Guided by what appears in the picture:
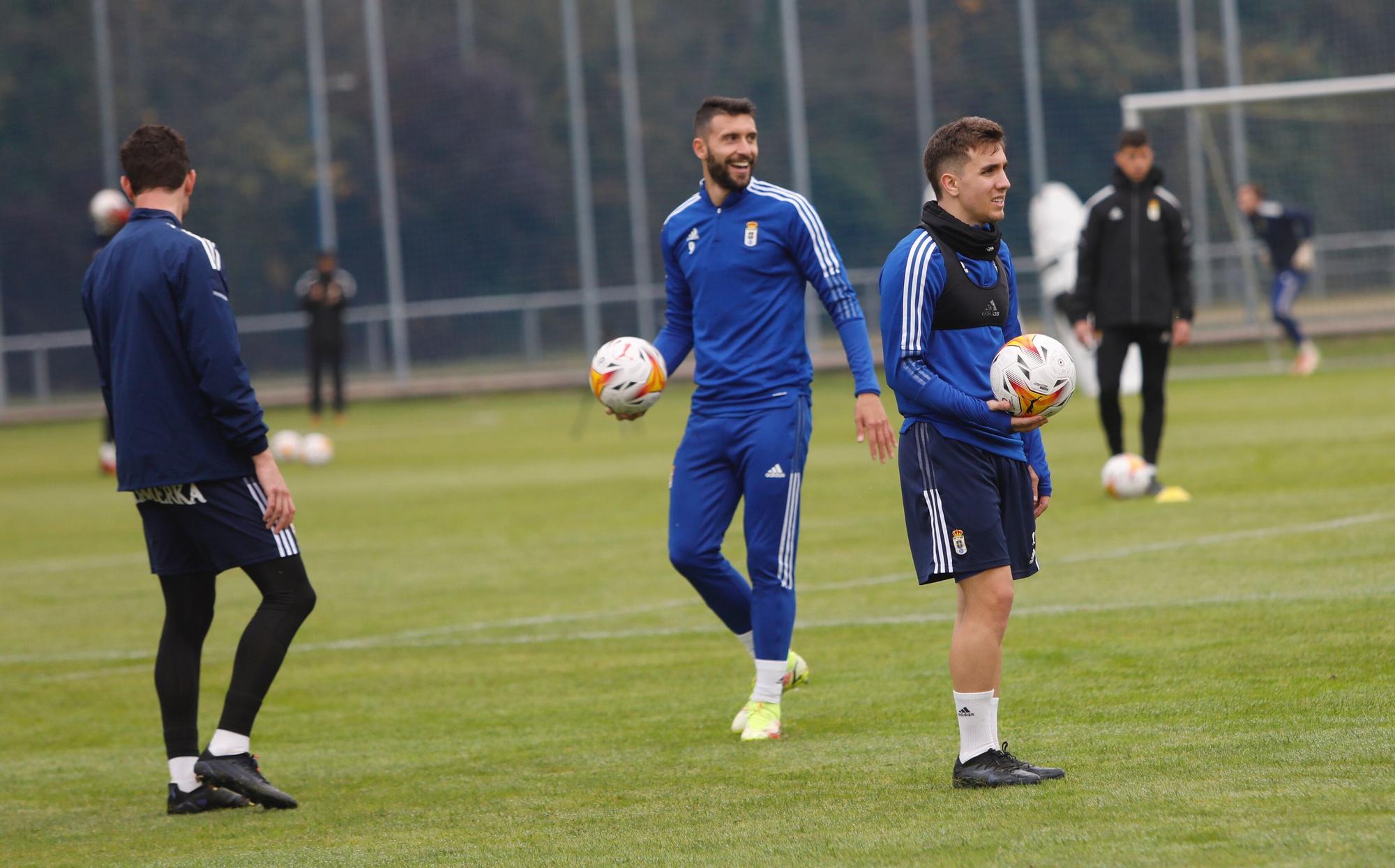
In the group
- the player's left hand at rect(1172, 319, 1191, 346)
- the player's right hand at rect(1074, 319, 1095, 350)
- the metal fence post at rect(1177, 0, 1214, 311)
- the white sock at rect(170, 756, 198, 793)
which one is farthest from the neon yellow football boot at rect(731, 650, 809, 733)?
the metal fence post at rect(1177, 0, 1214, 311)

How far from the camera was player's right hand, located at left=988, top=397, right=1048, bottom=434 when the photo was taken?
17.0ft

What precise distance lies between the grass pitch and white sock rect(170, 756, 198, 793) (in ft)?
0.42

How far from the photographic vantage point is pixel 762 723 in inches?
258

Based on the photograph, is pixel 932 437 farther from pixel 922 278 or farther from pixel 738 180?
pixel 738 180

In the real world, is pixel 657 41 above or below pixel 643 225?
above

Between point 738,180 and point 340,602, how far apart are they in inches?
189

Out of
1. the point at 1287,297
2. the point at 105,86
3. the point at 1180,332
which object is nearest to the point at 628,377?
the point at 1180,332

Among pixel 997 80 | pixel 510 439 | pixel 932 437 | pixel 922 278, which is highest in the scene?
pixel 997 80

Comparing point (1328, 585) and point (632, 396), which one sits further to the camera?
point (1328, 585)

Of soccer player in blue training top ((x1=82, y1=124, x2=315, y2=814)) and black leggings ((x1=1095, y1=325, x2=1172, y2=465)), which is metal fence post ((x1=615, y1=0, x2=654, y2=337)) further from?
soccer player in blue training top ((x1=82, y1=124, x2=315, y2=814))

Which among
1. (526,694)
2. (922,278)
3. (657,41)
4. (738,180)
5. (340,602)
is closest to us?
(922,278)

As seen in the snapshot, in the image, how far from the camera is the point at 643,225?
120 feet

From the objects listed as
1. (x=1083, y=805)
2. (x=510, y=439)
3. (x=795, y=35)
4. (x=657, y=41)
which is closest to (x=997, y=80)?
(x=795, y=35)

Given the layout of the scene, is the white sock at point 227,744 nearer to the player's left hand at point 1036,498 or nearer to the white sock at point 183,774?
the white sock at point 183,774
